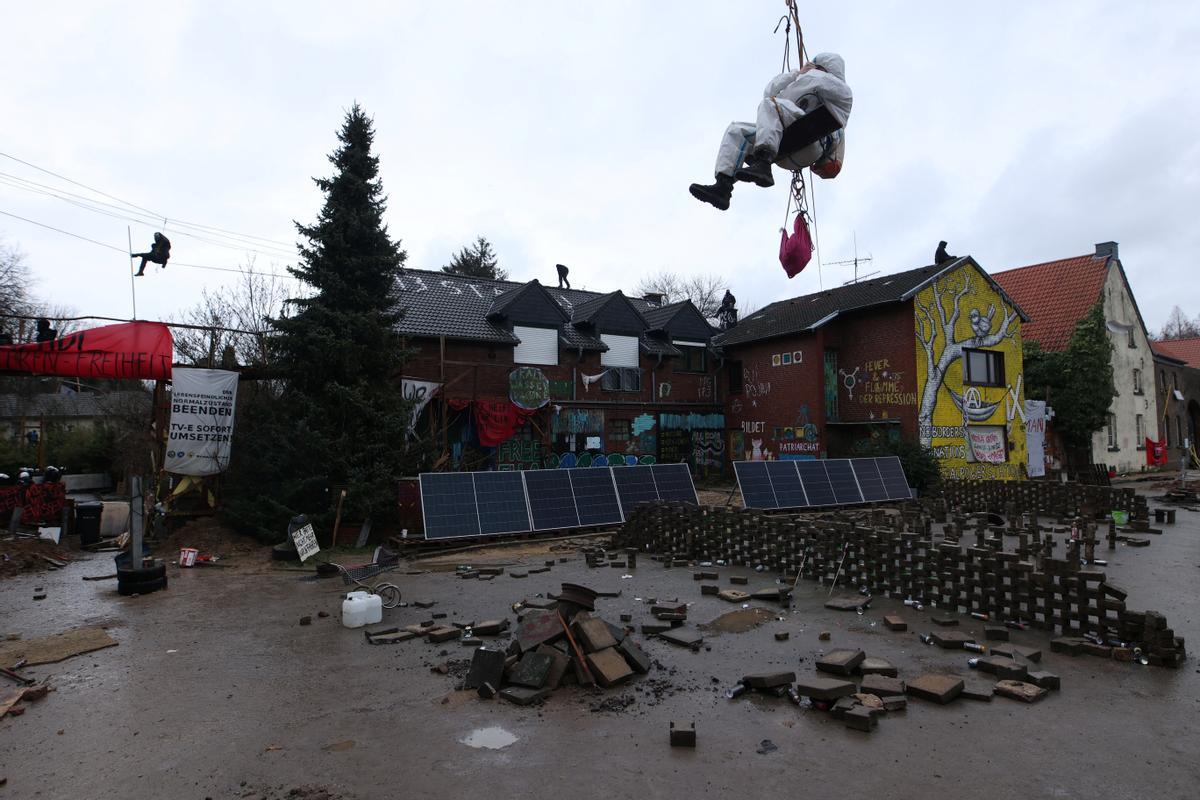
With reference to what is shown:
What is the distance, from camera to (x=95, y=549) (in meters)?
15.8

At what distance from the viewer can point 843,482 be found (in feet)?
61.5

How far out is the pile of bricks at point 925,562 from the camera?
22.7ft

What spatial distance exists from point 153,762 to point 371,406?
11932 millimetres

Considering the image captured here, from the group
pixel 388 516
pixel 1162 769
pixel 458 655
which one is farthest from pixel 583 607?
pixel 388 516

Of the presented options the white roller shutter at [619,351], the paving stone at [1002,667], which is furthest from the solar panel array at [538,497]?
the white roller shutter at [619,351]

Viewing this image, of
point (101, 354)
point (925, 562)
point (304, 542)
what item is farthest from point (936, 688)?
Result: point (101, 354)

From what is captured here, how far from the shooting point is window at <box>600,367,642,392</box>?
88.9ft

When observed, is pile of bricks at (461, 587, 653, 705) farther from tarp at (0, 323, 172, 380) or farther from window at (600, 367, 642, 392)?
window at (600, 367, 642, 392)

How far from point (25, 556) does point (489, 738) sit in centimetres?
1359

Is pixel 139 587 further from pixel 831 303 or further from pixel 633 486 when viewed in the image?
pixel 831 303

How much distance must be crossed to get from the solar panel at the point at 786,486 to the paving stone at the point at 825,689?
11.5 meters

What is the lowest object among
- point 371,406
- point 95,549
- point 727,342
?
point 95,549

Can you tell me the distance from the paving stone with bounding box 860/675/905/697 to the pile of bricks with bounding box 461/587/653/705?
6.53 feet

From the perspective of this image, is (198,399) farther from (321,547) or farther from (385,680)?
(385,680)
